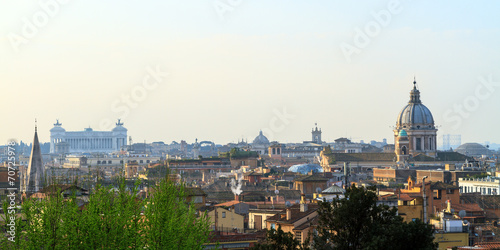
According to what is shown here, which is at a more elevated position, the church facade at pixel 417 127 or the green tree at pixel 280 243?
the church facade at pixel 417 127

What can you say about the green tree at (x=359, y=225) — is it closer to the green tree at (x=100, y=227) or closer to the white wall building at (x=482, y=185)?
the green tree at (x=100, y=227)

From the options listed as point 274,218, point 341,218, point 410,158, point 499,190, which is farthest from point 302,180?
point 410,158

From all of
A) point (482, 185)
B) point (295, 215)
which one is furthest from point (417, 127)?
point (295, 215)

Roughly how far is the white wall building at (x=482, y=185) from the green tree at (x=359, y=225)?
43087 mm

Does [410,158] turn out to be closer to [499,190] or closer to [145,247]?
[499,190]

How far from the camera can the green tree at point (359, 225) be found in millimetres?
19769

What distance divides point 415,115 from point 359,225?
101 m

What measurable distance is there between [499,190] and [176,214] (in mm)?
45956

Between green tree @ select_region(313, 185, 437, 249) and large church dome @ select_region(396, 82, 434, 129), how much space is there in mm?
100338

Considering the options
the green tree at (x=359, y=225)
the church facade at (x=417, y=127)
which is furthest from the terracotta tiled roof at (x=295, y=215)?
the church facade at (x=417, y=127)

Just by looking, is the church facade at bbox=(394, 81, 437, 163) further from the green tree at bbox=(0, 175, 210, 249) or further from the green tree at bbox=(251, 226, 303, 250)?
the green tree at bbox=(0, 175, 210, 249)

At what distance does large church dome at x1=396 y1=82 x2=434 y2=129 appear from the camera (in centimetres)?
12044

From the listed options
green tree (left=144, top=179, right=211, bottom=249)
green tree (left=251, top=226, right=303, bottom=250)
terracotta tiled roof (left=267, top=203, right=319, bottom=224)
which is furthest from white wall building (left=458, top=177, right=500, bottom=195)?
green tree (left=144, top=179, right=211, bottom=249)

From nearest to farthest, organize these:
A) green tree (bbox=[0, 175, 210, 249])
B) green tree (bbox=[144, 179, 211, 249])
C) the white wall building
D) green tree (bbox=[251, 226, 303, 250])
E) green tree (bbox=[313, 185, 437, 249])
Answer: green tree (bbox=[0, 175, 210, 249])
green tree (bbox=[144, 179, 211, 249])
green tree (bbox=[313, 185, 437, 249])
green tree (bbox=[251, 226, 303, 250])
the white wall building
